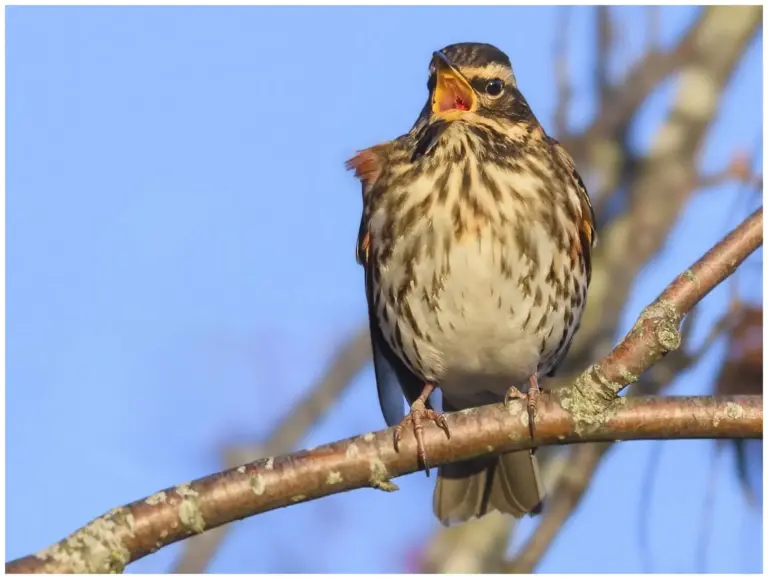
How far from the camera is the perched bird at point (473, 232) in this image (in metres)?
4.73

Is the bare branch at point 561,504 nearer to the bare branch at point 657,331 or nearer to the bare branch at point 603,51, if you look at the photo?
the bare branch at point 657,331

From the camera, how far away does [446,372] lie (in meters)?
5.20

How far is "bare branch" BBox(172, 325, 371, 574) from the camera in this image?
204 inches

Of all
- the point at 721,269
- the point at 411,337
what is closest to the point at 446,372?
the point at 411,337

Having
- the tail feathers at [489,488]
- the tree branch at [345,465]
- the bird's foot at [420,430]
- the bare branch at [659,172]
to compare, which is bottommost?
the tree branch at [345,465]

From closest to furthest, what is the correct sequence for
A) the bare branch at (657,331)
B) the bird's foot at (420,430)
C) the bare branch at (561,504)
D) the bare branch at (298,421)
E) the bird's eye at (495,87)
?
the bare branch at (657,331) < the bird's foot at (420,430) < the bird's eye at (495,87) < the bare branch at (561,504) < the bare branch at (298,421)

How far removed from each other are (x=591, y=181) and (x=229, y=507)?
3.72 meters

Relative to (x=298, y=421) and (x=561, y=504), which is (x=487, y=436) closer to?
(x=561, y=504)

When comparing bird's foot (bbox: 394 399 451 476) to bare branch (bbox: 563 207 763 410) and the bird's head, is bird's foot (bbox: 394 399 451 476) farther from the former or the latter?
the bird's head

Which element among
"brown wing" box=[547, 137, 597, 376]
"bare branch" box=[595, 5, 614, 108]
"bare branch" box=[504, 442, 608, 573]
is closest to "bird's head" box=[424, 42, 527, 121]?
"brown wing" box=[547, 137, 597, 376]

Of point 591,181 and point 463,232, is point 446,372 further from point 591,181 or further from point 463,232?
point 591,181

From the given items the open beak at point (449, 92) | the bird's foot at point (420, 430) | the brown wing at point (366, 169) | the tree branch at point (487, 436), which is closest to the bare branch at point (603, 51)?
the brown wing at point (366, 169)

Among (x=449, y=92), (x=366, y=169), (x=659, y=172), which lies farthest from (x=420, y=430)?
(x=659, y=172)

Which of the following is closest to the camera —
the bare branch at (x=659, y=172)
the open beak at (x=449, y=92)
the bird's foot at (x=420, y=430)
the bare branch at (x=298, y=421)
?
the bird's foot at (x=420, y=430)
